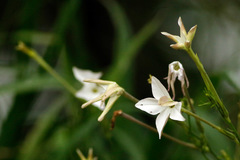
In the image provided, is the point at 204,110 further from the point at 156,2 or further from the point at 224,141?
the point at 156,2

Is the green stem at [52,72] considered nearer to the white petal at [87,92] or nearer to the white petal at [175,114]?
the white petal at [87,92]

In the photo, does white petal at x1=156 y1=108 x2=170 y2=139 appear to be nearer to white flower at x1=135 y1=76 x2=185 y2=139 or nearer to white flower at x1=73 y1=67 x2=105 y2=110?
white flower at x1=135 y1=76 x2=185 y2=139

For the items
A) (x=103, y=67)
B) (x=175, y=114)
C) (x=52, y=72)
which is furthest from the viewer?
(x=103, y=67)

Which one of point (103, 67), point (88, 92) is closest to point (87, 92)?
point (88, 92)

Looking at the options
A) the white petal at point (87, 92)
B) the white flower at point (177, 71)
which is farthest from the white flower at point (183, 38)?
the white petal at point (87, 92)

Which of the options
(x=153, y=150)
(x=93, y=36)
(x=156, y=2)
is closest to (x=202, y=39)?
(x=156, y=2)

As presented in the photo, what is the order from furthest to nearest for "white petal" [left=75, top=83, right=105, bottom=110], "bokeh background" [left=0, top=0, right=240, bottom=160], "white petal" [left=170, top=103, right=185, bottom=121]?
"bokeh background" [left=0, top=0, right=240, bottom=160] < "white petal" [left=75, top=83, right=105, bottom=110] < "white petal" [left=170, top=103, right=185, bottom=121]

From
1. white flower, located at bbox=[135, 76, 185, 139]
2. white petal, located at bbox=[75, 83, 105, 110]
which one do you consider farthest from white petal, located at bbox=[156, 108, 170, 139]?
white petal, located at bbox=[75, 83, 105, 110]

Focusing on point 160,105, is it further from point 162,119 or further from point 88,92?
point 88,92
